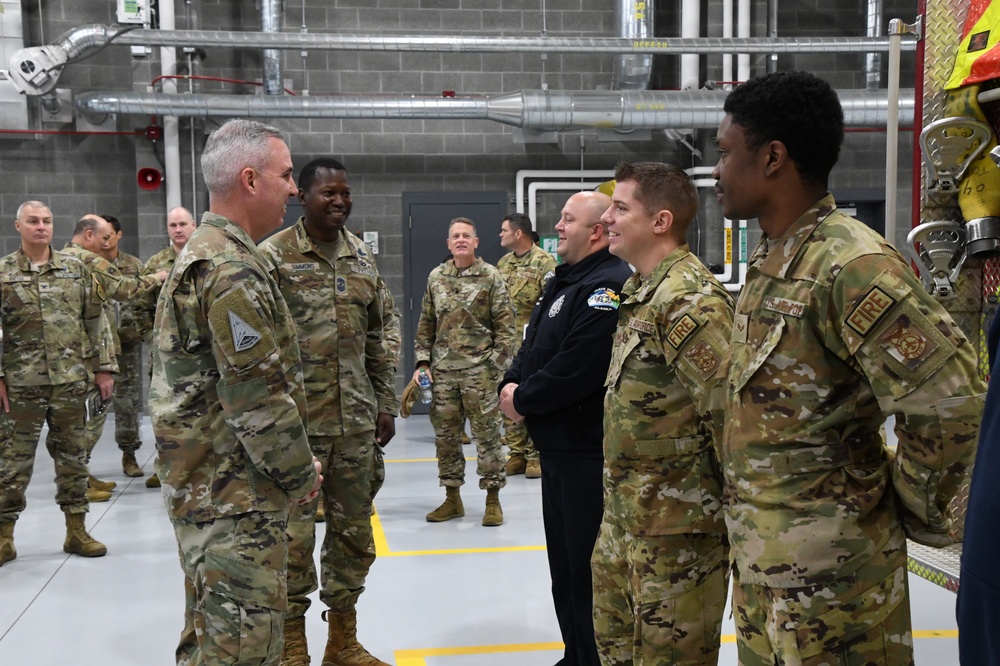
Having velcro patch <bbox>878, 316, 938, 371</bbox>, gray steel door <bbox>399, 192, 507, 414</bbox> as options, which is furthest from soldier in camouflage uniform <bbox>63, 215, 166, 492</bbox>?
velcro patch <bbox>878, 316, 938, 371</bbox>

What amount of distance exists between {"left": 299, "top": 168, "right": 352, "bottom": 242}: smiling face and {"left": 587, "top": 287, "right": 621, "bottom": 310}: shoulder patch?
44.3 inches

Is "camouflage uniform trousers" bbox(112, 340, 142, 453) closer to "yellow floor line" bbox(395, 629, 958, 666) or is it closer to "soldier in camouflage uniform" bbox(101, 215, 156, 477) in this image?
"soldier in camouflage uniform" bbox(101, 215, 156, 477)

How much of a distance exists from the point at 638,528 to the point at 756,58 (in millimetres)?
8679

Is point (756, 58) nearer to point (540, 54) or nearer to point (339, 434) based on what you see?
point (540, 54)

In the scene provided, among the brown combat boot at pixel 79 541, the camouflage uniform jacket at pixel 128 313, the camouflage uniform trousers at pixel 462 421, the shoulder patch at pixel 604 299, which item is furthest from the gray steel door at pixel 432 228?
the shoulder patch at pixel 604 299

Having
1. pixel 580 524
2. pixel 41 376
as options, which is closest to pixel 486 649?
pixel 580 524

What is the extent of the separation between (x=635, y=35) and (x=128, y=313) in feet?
19.2

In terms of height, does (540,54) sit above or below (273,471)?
above

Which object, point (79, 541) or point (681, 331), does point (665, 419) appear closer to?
point (681, 331)

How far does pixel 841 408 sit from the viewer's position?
5.91 feet

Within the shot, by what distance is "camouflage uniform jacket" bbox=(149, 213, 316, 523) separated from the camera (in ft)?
7.73

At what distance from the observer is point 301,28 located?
9.94 metres

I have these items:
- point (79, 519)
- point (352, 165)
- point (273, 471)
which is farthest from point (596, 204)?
point (352, 165)

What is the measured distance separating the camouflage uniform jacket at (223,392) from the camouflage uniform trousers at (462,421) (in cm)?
362
